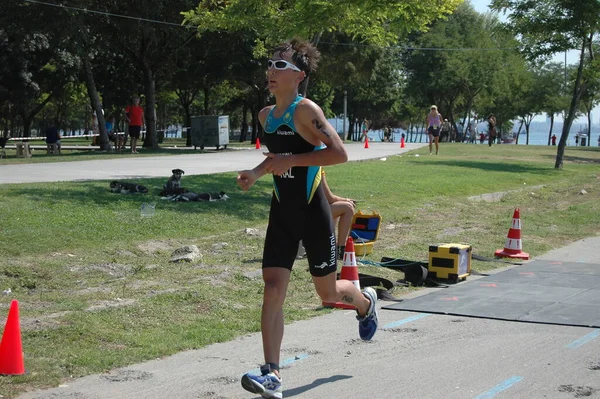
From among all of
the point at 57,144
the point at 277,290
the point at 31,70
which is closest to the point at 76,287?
the point at 277,290

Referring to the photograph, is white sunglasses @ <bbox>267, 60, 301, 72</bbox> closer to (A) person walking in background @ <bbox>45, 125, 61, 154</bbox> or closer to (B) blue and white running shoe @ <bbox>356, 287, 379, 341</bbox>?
(B) blue and white running shoe @ <bbox>356, 287, 379, 341</bbox>

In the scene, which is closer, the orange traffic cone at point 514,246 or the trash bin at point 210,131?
the orange traffic cone at point 514,246

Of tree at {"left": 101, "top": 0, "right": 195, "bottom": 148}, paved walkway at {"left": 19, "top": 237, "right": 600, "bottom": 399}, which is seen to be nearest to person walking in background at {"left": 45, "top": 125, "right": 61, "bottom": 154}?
tree at {"left": 101, "top": 0, "right": 195, "bottom": 148}

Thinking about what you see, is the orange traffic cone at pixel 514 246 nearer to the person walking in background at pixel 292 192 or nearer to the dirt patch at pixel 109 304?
the dirt patch at pixel 109 304

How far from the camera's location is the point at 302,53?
5.75 m

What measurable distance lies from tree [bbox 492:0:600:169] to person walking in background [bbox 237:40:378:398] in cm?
2451

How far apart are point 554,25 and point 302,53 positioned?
24.5 m

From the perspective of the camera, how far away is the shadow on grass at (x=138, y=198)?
13.6 metres

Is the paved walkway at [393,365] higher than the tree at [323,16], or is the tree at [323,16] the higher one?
the tree at [323,16]

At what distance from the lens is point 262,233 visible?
42.1 ft

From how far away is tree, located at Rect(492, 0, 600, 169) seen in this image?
91.9 feet

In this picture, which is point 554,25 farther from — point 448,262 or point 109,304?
point 109,304

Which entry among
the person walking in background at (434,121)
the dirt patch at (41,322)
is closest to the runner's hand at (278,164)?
the dirt patch at (41,322)

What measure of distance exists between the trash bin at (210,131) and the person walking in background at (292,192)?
94.6ft
